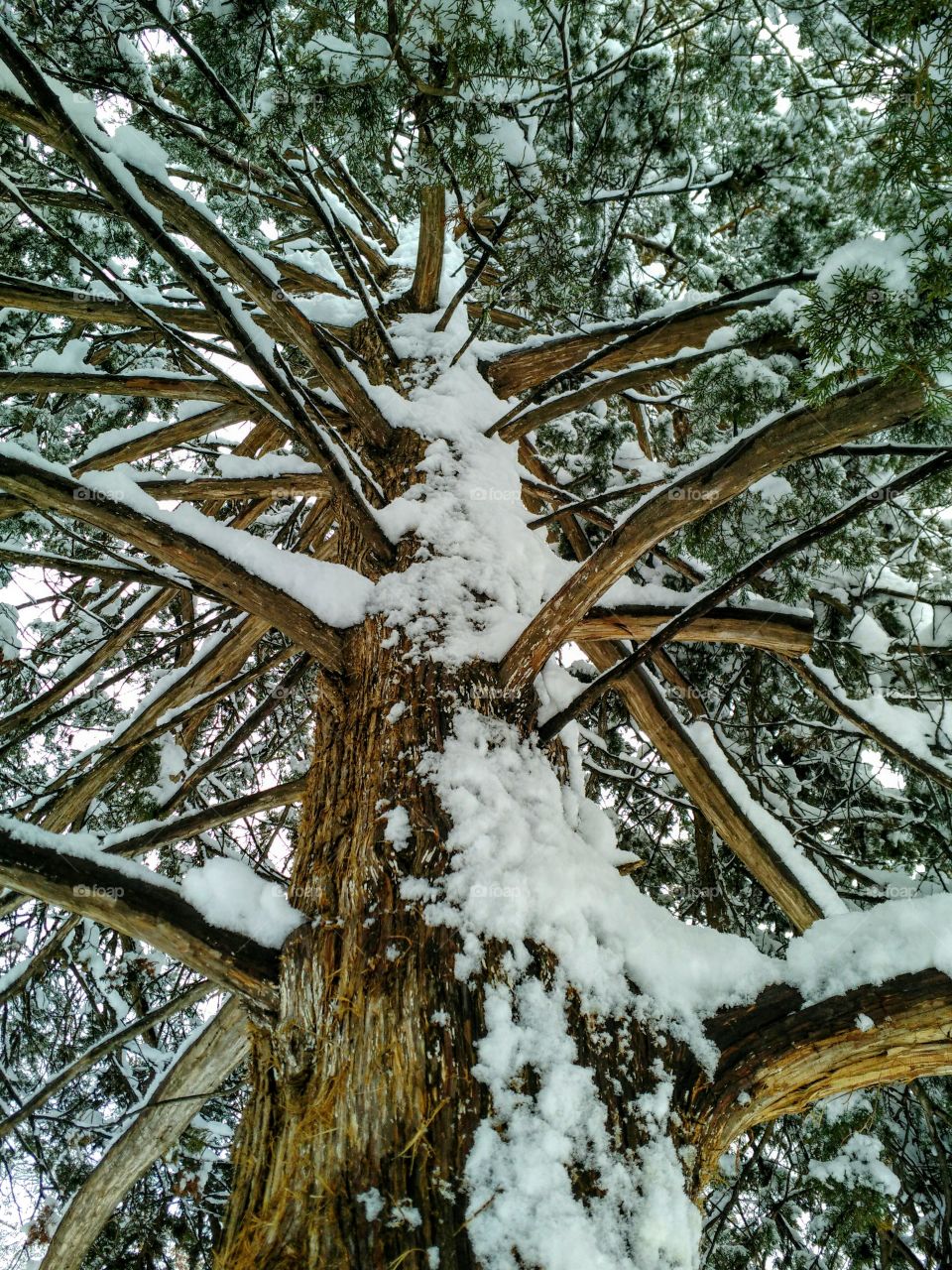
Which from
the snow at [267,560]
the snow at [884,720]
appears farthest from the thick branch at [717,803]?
the snow at [267,560]

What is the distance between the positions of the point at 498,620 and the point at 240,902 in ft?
3.17

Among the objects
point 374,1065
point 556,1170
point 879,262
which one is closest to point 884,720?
point 879,262

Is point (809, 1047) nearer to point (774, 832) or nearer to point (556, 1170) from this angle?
point (556, 1170)

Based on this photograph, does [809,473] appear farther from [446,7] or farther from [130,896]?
[130,896]

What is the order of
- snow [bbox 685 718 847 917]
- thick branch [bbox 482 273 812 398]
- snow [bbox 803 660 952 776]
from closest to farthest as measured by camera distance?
snow [bbox 685 718 847 917], snow [bbox 803 660 952 776], thick branch [bbox 482 273 812 398]

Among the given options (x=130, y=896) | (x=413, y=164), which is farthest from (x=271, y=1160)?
(x=413, y=164)

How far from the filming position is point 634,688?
2.13 metres

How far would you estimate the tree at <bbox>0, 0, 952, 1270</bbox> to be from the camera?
4.01 ft

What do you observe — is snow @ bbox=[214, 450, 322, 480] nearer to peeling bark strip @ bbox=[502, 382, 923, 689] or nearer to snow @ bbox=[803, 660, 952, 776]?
peeling bark strip @ bbox=[502, 382, 923, 689]

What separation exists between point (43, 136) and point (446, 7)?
113 centimetres

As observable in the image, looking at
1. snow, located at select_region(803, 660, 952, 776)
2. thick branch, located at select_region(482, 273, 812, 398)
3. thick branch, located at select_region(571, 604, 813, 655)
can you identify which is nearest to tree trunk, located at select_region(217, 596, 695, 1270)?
thick branch, located at select_region(571, 604, 813, 655)

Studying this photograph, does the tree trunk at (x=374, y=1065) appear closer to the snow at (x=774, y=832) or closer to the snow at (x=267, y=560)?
the snow at (x=267, y=560)

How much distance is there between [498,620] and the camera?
197 centimetres

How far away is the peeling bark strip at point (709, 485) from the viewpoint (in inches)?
49.7
